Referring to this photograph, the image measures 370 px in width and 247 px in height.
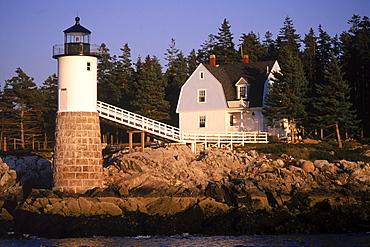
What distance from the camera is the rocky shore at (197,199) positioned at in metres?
28.6

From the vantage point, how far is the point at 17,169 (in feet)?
129

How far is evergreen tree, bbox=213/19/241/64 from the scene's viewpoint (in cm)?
6225

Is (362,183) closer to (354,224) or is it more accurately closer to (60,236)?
(354,224)

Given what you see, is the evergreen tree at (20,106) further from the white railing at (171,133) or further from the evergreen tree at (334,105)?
the evergreen tree at (334,105)

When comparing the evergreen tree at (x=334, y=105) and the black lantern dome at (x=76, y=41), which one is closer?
the black lantern dome at (x=76, y=41)

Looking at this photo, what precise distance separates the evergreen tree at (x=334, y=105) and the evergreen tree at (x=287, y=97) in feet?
4.01

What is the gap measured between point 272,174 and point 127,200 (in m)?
8.43

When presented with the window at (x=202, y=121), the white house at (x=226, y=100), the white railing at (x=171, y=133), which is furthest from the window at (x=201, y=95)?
the white railing at (x=171, y=133)

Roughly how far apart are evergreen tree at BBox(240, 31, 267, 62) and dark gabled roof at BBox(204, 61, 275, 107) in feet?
48.9

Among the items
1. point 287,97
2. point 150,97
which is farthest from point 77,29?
point 150,97

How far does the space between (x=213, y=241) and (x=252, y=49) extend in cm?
4512

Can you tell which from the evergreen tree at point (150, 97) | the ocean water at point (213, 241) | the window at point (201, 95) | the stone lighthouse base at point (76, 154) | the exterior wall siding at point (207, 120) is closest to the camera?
the ocean water at point (213, 241)

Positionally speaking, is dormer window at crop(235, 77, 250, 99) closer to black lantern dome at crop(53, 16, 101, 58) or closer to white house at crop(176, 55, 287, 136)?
white house at crop(176, 55, 287, 136)

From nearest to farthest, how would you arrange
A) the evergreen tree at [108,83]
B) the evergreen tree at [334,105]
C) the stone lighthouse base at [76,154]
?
the stone lighthouse base at [76,154] < the evergreen tree at [334,105] < the evergreen tree at [108,83]
